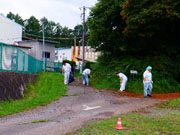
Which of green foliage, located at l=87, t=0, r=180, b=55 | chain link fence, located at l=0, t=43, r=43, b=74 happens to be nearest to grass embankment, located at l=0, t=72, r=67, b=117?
chain link fence, located at l=0, t=43, r=43, b=74

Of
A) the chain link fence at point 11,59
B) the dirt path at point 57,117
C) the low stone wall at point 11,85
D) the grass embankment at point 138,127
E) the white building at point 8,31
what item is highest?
the white building at point 8,31

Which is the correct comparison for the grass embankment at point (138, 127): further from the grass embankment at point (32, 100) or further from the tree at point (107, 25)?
the tree at point (107, 25)

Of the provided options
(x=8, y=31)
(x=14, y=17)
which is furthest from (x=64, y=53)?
(x=14, y=17)

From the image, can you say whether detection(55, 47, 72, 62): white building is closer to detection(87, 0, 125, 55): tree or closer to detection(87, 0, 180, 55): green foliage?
detection(87, 0, 180, 55): green foliage

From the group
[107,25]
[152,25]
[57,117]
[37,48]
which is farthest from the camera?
[37,48]

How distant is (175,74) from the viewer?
1881 centimetres

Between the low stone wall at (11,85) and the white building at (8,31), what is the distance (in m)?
27.0

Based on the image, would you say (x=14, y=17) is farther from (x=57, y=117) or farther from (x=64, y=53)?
(x=57, y=117)

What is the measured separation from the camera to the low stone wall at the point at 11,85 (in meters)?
11.6

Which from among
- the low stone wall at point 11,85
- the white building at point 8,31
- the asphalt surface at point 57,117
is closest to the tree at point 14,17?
the white building at point 8,31

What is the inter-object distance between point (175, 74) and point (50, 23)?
81833 millimetres

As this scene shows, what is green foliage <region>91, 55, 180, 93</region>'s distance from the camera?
17.7m

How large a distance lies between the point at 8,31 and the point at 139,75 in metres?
28.9

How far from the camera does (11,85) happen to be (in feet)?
41.2
